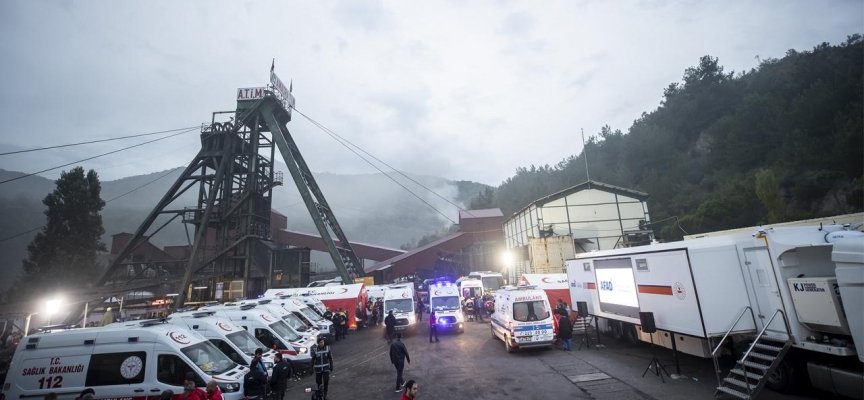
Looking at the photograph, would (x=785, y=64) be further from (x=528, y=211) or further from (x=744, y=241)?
(x=744, y=241)

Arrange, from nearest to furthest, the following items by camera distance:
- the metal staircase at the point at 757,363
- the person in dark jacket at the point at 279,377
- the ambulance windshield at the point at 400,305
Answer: the metal staircase at the point at 757,363 < the person in dark jacket at the point at 279,377 < the ambulance windshield at the point at 400,305

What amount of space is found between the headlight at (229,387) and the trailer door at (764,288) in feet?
39.9

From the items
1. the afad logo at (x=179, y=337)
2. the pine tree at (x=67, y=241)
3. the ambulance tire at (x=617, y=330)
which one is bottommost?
the ambulance tire at (x=617, y=330)

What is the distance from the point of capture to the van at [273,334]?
39.8ft

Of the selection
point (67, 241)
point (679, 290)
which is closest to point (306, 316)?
point (679, 290)

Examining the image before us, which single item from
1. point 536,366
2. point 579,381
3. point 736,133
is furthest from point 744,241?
point 736,133

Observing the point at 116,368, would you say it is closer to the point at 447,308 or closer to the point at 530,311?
the point at 530,311

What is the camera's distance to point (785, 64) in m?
60.0

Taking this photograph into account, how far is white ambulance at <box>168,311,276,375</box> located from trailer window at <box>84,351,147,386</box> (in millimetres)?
2347

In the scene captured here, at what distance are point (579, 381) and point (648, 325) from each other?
248 centimetres

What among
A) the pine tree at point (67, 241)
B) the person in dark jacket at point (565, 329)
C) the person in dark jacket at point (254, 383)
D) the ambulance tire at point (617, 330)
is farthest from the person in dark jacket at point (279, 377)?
the pine tree at point (67, 241)

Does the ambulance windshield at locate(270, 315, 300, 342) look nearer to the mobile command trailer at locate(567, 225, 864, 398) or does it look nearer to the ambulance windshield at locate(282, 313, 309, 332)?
the ambulance windshield at locate(282, 313, 309, 332)

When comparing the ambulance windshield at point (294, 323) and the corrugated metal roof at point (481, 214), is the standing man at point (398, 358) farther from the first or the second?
the corrugated metal roof at point (481, 214)

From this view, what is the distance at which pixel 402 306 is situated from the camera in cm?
2080
